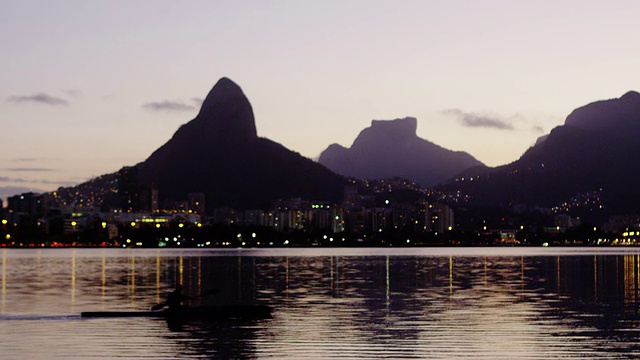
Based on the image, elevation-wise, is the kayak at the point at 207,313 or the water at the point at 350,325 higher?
the kayak at the point at 207,313

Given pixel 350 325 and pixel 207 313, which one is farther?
pixel 207 313

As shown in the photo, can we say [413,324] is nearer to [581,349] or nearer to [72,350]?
[581,349]

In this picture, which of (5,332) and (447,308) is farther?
(447,308)

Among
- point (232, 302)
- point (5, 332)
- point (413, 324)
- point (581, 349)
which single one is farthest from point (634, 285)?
point (5, 332)

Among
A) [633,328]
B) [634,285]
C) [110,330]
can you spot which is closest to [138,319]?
[110,330]

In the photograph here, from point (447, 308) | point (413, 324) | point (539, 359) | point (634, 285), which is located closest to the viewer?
point (539, 359)

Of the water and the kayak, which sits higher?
the kayak

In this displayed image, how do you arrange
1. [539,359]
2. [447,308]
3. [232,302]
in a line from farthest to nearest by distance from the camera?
[232,302] < [447,308] < [539,359]

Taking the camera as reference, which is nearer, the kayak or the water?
the water

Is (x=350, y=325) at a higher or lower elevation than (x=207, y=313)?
lower

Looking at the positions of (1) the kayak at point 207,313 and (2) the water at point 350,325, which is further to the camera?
(1) the kayak at point 207,313
